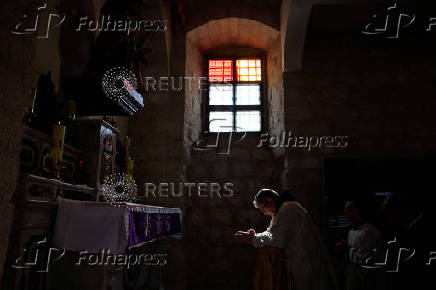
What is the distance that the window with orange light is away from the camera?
6344mm

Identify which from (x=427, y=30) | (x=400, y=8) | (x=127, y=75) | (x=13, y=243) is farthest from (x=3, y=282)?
(x=427, y=30)

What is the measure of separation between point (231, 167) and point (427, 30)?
156 inches

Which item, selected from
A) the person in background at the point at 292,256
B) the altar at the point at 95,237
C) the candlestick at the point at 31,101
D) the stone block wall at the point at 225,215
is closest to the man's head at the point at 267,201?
the person in background at the point at 292,256

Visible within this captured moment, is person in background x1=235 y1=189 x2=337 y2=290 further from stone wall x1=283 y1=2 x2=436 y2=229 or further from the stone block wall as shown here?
the stone block wall

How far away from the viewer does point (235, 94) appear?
646 centimetres

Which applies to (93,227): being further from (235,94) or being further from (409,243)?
(235,94)

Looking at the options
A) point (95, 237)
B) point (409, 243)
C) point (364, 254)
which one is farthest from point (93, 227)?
point (409, 243)

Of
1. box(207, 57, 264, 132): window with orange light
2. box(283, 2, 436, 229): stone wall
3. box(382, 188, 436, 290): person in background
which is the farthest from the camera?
box(207, 57, 264, 132): window with orange light

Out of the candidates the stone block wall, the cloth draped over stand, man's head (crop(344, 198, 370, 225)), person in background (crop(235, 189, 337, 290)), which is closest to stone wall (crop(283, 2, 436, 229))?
the stone block wall

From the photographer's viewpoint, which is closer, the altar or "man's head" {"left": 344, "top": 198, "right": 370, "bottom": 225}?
the altar

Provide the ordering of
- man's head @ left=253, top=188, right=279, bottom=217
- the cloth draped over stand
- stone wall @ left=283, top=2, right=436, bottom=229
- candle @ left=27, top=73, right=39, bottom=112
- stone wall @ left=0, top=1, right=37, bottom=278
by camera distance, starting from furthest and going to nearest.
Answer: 1. stone wall @ left=283, top=2, right=436, bottom=229
2. man's head @ left=253, top=188, right=279, bottom=217
3. candle @ left=27, top=73, right=39, bottom=112
4. the cloth draped over stand
5. stone wall @ left=0, top=1, right=37, bottom=278

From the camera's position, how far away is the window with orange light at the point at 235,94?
634cm

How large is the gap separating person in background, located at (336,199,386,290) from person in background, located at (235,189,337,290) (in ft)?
1.18

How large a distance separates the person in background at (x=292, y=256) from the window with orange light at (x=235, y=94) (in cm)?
292
